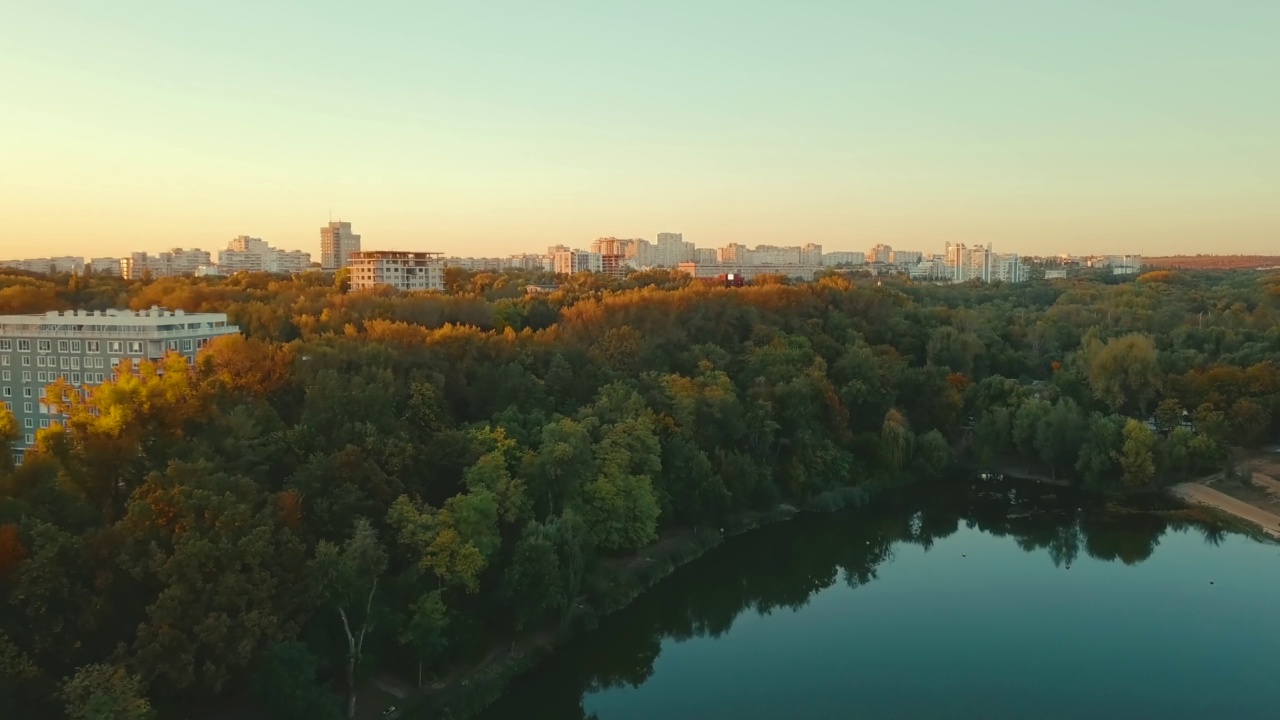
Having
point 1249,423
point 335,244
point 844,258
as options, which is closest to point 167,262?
point 335,244

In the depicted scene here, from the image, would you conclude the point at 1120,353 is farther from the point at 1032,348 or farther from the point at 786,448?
the point at 786,448

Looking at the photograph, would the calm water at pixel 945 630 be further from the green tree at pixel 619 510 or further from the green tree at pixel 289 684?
the green tree at pixel 289 684

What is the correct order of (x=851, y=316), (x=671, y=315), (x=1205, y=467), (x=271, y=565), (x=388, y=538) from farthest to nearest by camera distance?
(x=851, y=316) < (x=671, y=315) < (x=1205, y=467) < (x=388, y=538) < (x=271, y=565)

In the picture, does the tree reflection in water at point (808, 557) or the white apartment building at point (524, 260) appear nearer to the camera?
the tree reflection in water at point (808, 557)

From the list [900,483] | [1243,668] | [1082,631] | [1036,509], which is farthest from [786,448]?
[1243,668]

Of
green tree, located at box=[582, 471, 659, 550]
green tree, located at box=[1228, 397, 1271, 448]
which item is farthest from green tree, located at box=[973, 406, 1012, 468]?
green tree, located at box=[582, 471, 659, 550]

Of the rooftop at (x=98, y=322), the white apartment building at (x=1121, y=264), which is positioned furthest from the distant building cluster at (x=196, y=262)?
the white apartment building at (x=1121, y=264)

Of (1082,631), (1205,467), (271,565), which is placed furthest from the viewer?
(1205,467)
